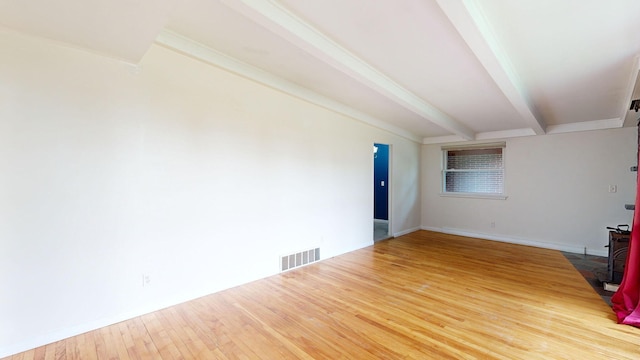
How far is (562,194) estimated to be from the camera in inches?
194

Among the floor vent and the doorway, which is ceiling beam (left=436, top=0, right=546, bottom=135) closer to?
the floor vent

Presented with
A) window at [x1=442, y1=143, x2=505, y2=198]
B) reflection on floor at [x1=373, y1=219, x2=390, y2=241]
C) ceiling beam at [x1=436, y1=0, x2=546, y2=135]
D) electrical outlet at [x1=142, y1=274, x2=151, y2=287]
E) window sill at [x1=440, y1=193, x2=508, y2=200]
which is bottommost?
reflection on floor at [x1=373, y1=219, x2=390, y2=241]

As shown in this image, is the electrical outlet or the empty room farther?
the electrical outlet

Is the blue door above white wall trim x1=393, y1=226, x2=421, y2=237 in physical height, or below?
above

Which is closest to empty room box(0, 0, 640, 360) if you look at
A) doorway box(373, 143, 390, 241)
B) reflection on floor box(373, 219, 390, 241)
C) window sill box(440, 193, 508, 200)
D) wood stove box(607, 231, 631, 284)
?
wood stove box(607, 231, 631, 284)

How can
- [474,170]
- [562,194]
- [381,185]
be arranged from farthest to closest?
[381,185] → [474,170] → [562,194]

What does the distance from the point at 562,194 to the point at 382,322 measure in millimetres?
4883

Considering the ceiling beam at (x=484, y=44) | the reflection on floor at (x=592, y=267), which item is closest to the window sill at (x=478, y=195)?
the reflection on floor at (x=592, y=267)

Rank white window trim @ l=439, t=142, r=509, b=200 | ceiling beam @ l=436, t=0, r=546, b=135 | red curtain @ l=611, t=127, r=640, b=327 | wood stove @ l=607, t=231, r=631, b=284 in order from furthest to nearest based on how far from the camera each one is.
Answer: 1. white window trim @ l=439, t=142, r=509, b=200
2. wood stove @ l=607, t=231, r=631, b=284
3. red curtain @ l=611, t=127, r=640, b=327
4. ceiling beam @ l=436, t=0, r=546, b=135

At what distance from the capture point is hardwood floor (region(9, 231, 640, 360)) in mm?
1974

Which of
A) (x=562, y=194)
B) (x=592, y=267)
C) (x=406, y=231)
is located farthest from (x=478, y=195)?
(x=592, y=267)

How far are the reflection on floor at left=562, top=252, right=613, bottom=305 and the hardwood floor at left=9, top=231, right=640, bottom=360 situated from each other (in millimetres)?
91

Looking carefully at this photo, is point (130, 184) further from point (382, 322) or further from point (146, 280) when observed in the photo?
point (382, 322)

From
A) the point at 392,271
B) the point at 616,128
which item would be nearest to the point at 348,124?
the point at 392,271
